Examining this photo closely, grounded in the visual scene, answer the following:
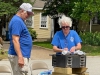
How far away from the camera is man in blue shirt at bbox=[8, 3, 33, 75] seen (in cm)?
606

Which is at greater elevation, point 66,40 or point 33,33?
point 66,40

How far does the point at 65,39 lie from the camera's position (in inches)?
262

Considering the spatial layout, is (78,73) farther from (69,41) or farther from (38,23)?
(38,23)

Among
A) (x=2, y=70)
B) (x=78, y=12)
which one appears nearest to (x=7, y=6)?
(x=78, y=12)

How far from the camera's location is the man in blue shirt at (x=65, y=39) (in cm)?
655

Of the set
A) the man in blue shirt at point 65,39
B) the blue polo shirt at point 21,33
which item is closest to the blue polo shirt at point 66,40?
the man in blue shirt at point 65,39

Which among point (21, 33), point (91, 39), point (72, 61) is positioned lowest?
point (91, 39)

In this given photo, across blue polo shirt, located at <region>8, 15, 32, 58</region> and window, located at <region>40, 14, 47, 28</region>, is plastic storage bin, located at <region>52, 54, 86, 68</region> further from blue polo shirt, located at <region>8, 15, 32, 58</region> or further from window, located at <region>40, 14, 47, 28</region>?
window, located at <region>40, 14, 47, 28</region>

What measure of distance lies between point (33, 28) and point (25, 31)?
35749 mm

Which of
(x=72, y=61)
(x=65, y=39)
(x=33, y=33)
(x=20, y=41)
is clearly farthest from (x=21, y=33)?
(x=33, y=33)

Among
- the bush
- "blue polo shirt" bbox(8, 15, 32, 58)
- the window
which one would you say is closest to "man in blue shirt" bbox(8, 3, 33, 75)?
"blue polo shirt" bbox(8, 15, 32, 58)

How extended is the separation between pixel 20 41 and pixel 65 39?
925mm

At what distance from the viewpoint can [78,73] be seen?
6.25 meters

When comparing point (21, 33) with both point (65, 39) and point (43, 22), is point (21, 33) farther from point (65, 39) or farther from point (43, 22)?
point (43, 22)
